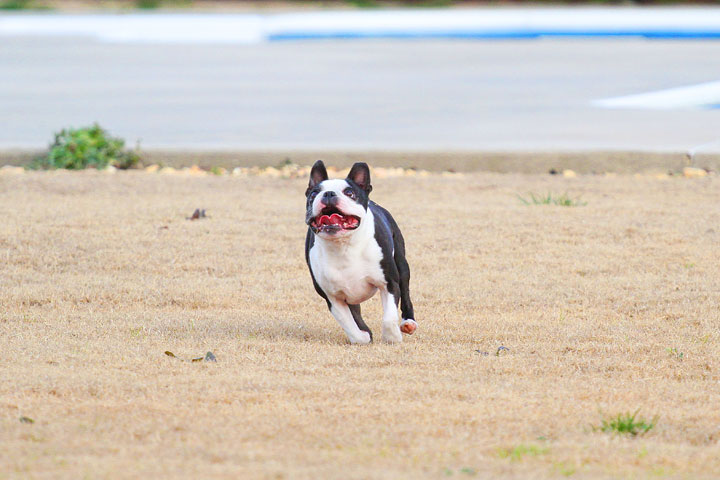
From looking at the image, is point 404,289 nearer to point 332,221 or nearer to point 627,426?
point 332,221

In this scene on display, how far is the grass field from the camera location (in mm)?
3797

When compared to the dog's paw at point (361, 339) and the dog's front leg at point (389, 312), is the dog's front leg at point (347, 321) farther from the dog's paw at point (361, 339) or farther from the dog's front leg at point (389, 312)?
the dog's front leg at point (389, 312)

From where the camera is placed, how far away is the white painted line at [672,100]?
46.1 ft

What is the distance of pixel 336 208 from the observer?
5.04 metres

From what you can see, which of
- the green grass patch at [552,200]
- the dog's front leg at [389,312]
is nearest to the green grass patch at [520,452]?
the dog's front leg at [389,312]

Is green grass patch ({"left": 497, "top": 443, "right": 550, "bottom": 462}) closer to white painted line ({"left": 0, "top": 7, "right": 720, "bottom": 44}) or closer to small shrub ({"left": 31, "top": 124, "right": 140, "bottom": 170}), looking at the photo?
small shrub ({"left": 31, "top": 124, "right": 140, "bottom": 170})

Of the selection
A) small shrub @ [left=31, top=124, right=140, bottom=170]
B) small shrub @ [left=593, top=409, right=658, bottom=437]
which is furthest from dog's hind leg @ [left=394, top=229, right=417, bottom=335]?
small shrub @ [left=31, top=124, right=140, bottom=170]

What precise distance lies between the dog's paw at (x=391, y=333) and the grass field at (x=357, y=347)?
61 millimetres

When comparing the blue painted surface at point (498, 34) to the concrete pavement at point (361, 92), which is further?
the blue painted surface at point (498, 34)

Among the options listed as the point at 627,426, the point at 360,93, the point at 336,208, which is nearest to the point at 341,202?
the point at 336,208

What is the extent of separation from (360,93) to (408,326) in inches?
415

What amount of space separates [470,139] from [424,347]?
21.9 ft

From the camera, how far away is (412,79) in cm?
1700

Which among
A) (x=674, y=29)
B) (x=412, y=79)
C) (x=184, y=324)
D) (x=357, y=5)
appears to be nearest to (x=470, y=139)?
(x=412, y=79)
